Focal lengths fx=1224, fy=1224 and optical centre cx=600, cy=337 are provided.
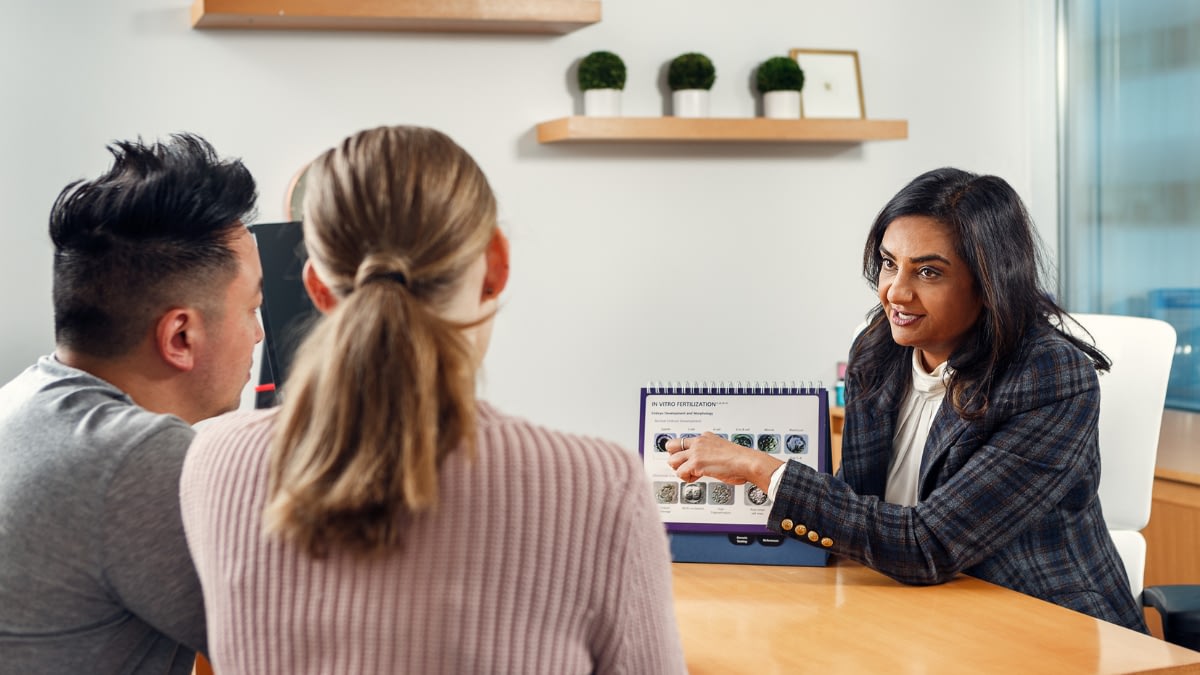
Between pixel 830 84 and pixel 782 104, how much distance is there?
23cm

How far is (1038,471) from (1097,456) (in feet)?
0.58

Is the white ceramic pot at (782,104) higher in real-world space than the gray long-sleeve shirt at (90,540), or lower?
higher

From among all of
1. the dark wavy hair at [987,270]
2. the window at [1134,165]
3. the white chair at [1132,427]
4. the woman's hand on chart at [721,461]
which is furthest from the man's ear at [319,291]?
the window at [1134,165]

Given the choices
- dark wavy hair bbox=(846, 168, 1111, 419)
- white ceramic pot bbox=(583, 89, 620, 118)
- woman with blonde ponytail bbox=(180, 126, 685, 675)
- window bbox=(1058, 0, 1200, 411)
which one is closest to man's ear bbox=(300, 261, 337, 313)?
woman with blonde ponytail bbox=(180, 126, 685, 675)

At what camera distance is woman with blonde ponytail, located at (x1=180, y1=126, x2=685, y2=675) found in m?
0.87

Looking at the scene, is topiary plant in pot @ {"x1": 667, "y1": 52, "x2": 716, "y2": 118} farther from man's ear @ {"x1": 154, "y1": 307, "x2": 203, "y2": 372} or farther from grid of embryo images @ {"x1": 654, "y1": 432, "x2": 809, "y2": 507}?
man's ear @ {"x1": 154, "y1": 307, "x2": 203, "y2": 372}

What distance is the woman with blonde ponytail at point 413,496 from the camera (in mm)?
866

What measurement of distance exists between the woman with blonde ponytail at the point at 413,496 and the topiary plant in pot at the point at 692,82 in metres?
2.77

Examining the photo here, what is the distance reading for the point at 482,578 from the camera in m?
0.89

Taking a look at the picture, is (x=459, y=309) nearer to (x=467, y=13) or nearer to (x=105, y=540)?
(x=105, y=540)

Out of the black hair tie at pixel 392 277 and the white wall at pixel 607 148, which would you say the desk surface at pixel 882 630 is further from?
the white wall at pixel 607 148

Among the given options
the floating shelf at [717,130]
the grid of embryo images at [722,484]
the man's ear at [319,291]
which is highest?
the floating shelf at [717,130]

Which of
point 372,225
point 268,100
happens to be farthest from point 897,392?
point 268,100

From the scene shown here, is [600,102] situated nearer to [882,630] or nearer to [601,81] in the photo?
[601,81]
